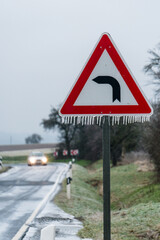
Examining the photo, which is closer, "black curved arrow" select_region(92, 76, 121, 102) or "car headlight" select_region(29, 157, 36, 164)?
"black curved arrow" select_region(92, 76, 121, 102)

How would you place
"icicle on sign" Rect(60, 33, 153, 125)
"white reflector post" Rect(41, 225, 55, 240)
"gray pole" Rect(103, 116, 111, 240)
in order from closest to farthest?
"white reflector post" Rect(41, 225, 55, 240) → "gray pole" Rect(103, 116, 111, 240) → "icicle on sign" Rect(60, 33, 153, 125)

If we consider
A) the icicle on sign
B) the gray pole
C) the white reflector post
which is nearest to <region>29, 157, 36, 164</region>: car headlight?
the icicle on sign

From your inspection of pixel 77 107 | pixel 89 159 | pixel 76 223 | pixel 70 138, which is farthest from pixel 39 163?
pixel 77 107

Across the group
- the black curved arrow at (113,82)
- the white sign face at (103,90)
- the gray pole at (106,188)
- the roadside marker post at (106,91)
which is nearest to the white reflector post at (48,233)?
the gray pole at (106,188)

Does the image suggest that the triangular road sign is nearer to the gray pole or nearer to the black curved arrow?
the black curved arrow

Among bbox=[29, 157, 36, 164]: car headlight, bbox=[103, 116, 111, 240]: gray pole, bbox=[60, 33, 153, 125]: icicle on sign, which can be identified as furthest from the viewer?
bbox=[29, 157, 36, 164]: car headlight

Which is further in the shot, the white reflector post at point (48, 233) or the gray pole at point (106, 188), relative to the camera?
the gray pole at point (106, 188)

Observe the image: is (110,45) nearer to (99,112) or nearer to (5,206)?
(99,112)

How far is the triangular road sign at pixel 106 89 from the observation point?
4.23 meters

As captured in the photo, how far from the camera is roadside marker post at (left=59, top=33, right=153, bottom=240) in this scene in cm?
423

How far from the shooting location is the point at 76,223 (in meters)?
9.48

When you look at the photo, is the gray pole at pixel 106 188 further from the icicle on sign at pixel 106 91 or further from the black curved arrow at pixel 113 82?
the black curved arrow at pixel 113 82

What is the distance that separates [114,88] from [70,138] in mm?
71248

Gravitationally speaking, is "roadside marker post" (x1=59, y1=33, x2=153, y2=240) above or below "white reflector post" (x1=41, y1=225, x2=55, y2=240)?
above
